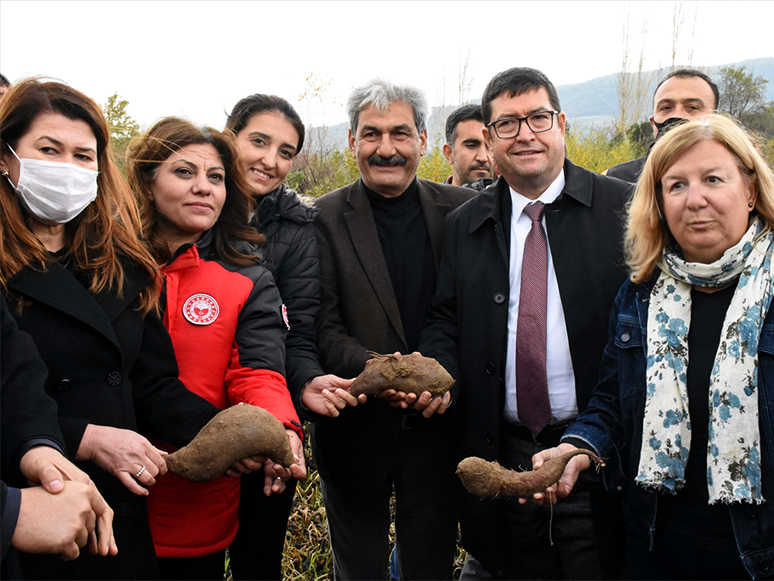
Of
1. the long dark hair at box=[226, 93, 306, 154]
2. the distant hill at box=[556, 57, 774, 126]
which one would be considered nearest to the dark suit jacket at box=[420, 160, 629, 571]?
the long dark hair at box=[226, 93, 306, 154]

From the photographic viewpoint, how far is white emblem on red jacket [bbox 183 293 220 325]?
2484mm

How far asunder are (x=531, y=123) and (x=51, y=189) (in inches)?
80.9

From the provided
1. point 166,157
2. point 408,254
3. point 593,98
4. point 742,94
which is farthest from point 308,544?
point 593,98

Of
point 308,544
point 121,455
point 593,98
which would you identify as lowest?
point 308,544

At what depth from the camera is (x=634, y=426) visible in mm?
2258

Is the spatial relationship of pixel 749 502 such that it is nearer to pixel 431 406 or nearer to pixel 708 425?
pixel 708 425

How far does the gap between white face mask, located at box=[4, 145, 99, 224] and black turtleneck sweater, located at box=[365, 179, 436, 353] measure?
147 centimetres

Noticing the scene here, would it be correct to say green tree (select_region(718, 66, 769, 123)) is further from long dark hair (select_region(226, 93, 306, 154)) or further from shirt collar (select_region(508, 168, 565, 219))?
long dark hair (select_region(226, 93, 306, 154))

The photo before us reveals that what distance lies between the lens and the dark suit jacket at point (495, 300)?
263 cm

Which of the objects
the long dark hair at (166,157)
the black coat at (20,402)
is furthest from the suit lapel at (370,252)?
the black coat at (20,402)

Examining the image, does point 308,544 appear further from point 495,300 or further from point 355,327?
point 495,300

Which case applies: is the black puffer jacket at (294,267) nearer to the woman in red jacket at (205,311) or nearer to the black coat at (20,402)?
the woman in red jacket at (205,311)

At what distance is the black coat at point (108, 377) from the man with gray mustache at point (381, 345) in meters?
0.85

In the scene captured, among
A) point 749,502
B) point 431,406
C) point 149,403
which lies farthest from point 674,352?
point 149,403
